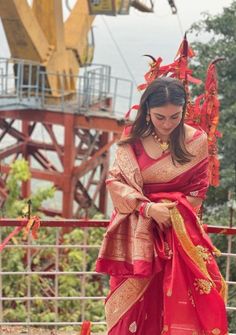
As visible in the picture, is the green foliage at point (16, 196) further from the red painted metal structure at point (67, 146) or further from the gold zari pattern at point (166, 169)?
the gold zari pattern at point (166, 169)

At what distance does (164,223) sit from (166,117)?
1.22 ft

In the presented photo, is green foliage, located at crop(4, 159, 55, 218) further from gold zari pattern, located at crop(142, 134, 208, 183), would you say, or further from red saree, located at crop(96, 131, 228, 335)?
gold zari pattern, located at crop(142, 134, 208, 183)

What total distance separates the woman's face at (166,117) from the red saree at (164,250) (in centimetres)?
10

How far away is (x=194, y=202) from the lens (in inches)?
81.3

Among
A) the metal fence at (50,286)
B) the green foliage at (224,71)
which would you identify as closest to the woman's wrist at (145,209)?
the metal fence at (50,286)

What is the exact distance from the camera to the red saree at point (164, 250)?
6.57 feet

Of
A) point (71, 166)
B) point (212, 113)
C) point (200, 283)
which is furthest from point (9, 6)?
point (200, 283)

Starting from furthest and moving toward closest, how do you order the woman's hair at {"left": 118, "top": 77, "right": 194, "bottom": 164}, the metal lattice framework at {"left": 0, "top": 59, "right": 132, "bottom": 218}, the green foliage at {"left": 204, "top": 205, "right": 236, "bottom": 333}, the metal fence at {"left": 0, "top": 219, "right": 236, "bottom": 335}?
the metal lattice framework at {"left": 0, "top": 59, "right": 132, "bottom": 218}, the metal fence at {"left": 0, "top": 219, "right": 236, "bottom": 335}, the green foliage at {"left": 204, "top": 205, "right": 236, "bottom": 333}, the woman's hair at {"left": 118, "top": 77, "right": 194, "bottom": 164}

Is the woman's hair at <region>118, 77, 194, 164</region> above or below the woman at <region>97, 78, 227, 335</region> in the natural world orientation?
above

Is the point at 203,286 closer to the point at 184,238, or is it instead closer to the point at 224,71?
the point at 184,238

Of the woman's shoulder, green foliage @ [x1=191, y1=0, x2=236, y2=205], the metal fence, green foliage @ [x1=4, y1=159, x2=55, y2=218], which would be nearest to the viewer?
the woman's shoulder

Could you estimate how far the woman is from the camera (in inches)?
78.4

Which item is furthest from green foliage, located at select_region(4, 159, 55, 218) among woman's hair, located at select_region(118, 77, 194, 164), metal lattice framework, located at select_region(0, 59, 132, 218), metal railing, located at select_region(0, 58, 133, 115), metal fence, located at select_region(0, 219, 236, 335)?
woman's hair, located at select_region(118, 77, 194, 164)

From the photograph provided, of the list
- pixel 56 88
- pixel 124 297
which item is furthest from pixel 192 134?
pixel 56 88
